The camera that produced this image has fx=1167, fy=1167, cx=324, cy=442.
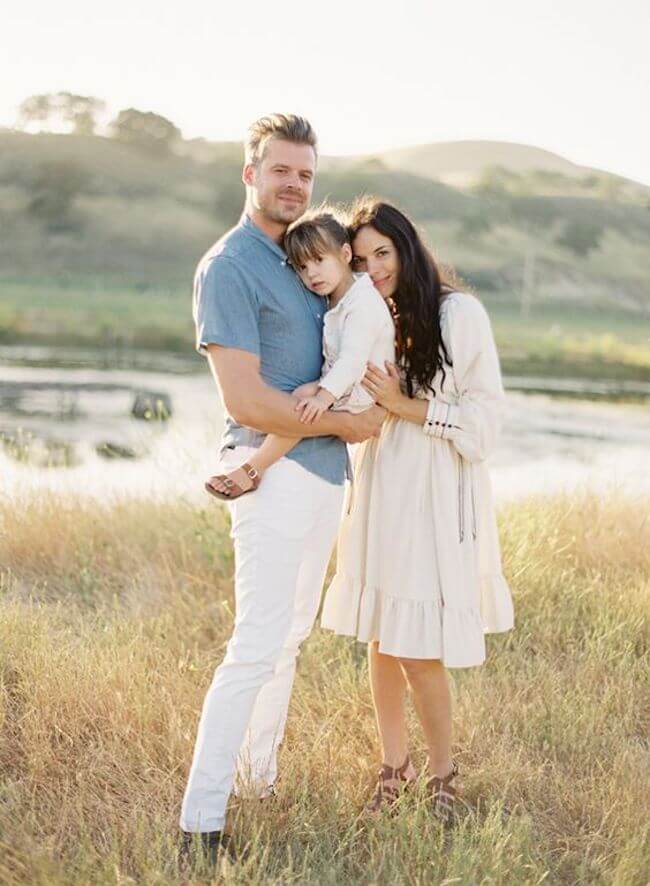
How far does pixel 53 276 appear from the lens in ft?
151

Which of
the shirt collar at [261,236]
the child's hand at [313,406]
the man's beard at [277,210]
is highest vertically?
the man's beard at [277,210]

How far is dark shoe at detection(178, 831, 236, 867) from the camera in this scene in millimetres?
3240

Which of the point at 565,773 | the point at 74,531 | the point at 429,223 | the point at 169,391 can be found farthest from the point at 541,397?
the point at 429,223

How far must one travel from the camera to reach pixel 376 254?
358 centimetres

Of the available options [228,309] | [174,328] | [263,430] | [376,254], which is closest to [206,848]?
[263,430]

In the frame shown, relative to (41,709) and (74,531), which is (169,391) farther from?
(41,709)

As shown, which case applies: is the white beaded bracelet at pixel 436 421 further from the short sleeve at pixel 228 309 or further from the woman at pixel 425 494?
the short sleeve at pixel 228 309

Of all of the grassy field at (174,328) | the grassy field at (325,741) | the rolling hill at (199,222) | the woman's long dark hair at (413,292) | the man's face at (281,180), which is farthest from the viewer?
the rolling hill at (199,222)

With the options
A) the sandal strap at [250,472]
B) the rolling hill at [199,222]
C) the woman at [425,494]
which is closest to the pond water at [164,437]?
the woman at [425,494]

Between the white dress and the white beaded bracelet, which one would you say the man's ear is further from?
the white beaded bracelet

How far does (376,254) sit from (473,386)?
0.51m

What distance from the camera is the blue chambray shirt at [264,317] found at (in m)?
3.29

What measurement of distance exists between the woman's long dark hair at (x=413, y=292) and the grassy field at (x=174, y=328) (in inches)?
966

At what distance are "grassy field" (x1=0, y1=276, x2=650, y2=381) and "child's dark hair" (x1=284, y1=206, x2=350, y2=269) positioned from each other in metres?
24.6
